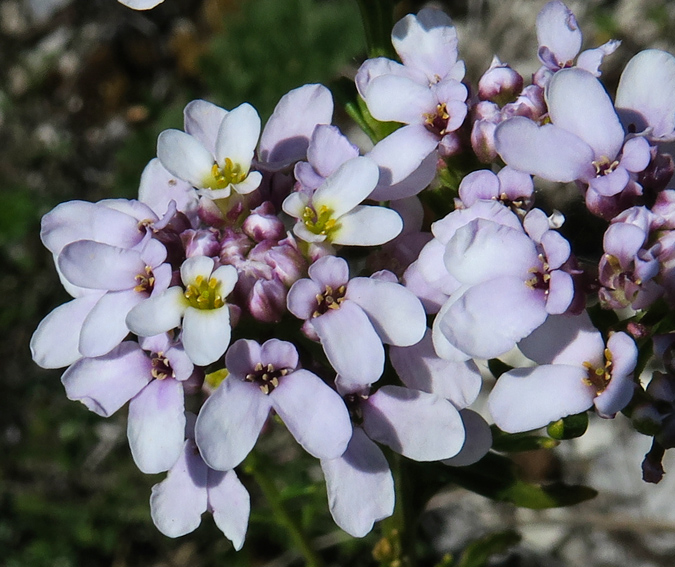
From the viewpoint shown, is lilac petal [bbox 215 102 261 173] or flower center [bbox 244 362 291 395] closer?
flower center [bbox 244 362 291 395]

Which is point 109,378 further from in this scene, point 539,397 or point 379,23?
point 379,23

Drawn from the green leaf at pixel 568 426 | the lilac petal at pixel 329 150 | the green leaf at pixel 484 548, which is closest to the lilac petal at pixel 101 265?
the lilac petal at pixel 329 150

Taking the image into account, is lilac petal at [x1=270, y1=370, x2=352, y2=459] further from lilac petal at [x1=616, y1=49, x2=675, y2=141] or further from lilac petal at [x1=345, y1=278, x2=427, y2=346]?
lilac petal at [x1=616, y1=49, x2=675, y2=141]

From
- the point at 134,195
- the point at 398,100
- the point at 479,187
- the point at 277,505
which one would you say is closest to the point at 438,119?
the point at 398,100

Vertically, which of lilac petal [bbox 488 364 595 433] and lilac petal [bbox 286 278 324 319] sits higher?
lilac petal [bbox 286 278 324 319]

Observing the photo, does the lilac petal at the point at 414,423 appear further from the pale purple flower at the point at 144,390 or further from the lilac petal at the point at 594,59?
the lilac petal at the point at 594,59

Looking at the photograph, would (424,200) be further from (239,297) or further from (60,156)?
(60,156)

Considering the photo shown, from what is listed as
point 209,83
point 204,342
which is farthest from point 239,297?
point 209,83

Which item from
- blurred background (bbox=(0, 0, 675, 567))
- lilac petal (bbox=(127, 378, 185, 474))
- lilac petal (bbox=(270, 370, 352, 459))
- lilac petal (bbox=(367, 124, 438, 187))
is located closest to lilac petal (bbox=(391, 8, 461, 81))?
lilac petal (bbox=(367, 124, 438, 187))
